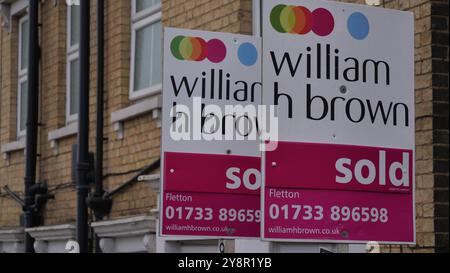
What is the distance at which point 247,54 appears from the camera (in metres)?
7.44

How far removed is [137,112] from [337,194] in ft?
17.0

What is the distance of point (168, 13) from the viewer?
1074 centimetres

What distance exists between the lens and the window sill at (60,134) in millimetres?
12562

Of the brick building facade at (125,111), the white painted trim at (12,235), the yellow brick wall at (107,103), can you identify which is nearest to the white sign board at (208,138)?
the brick building facade at (125,111)

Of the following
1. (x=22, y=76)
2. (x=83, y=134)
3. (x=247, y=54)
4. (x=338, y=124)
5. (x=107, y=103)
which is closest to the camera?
(x=338, y=124)

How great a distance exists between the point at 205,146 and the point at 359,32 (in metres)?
1.60

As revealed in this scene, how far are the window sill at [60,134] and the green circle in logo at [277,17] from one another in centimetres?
673

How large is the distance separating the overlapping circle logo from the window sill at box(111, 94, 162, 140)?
310 centimetres

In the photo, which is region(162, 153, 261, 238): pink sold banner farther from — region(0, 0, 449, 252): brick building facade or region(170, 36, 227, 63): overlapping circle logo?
region(0, 0, 449, 252): brick building facade

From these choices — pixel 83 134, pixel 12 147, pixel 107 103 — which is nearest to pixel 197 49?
pixel 83 134

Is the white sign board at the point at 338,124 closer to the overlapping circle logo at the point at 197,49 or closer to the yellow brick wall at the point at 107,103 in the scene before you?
the overlapping circle logo at the point at 197,49

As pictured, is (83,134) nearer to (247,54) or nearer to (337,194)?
(247,54)

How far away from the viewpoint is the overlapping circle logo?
7.36m

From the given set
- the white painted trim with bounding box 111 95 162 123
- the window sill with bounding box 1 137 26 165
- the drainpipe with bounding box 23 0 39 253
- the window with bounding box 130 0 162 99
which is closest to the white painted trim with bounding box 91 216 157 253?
the white painted trim with bounding box 111 95 162 123
